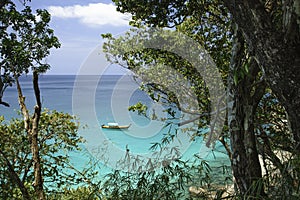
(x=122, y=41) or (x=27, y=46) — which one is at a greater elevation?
(x=122, y=41)

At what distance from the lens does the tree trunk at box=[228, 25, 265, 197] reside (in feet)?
4.39

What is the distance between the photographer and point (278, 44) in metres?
0.95

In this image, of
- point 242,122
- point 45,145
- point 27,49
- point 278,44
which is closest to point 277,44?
point 278,44

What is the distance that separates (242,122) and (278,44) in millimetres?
509

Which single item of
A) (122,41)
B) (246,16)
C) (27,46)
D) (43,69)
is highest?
(122,41)

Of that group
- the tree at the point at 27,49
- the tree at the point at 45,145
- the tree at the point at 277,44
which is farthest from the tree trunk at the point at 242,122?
the tree at the point at 45,145

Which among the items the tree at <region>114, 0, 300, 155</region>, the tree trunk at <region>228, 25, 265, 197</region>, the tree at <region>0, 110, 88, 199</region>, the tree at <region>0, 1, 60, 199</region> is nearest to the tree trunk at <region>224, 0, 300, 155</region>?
the tree at <region>114, 0, 300, 155</region>

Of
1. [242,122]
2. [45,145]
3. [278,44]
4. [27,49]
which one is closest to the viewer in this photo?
[278,44]

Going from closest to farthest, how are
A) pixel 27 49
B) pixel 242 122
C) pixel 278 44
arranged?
pixel 278 44 → pixel 242 122 → pixel 27 49

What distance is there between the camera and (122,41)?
156 inches

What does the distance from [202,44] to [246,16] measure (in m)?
2.44

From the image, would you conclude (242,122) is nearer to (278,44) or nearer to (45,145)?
(278,44)

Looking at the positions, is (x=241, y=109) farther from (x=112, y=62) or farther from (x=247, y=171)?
(x=112, y=62)

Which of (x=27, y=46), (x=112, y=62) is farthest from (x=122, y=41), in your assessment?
(x=27, y=46)
